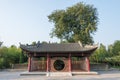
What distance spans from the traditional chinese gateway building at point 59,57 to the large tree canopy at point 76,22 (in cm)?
1205

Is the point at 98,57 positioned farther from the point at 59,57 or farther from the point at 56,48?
the point at 59,57

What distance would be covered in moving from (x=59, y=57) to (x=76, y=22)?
562 inches

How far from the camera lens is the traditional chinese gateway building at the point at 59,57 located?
74.9 ft

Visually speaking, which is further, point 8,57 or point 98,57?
point 98,57

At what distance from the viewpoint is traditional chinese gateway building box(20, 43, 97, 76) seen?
22.8 m

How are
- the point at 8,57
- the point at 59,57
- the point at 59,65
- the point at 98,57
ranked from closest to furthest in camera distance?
the point at 59,57
the point at 59,65
the point at 8,57
the point at 98,57

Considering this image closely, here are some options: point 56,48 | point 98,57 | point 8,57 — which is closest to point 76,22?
point 98,57

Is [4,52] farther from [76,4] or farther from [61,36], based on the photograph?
[76,4]

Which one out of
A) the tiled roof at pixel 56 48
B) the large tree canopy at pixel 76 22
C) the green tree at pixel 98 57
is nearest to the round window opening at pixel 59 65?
the tiled roof at pixel 56 48

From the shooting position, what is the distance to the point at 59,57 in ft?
76.5

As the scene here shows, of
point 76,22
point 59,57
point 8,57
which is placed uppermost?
point 76,22

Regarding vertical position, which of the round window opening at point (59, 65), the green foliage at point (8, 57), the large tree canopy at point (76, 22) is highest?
the large tree canopy at point (76, 22)

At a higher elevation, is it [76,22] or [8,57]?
[76,22]

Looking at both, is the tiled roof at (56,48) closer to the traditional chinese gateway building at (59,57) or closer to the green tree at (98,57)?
the traditional chinese gateway building at (59,57)
